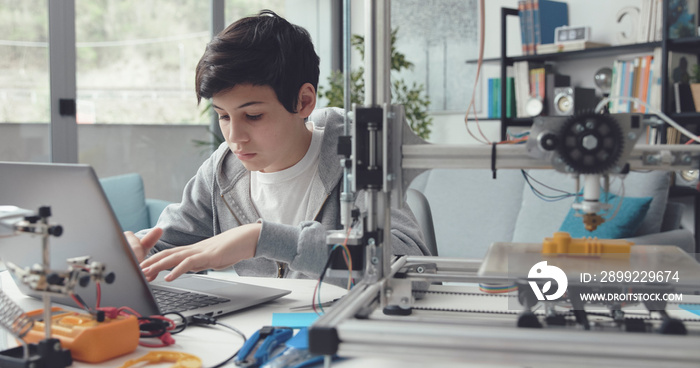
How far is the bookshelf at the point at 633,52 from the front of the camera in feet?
9.55

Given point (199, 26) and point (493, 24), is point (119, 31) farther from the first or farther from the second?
point (493, 24)

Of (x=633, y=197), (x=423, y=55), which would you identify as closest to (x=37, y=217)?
(x=633, y=197)

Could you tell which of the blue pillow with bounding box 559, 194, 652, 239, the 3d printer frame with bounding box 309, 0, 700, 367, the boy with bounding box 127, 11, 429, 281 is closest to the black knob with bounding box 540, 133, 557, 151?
the 3d printer frame with bounding box 309, 0, 700, 367

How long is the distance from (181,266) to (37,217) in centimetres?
30

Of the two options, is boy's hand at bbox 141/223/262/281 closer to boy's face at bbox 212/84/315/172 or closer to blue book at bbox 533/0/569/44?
boy's face at bbox 212/84/315/172

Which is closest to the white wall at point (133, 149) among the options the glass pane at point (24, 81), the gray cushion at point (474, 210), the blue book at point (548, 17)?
the glass pane at point (24, 81)

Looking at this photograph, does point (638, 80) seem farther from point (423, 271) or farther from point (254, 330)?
point (254, 330)

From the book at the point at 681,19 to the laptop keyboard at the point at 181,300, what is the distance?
261 centimetres

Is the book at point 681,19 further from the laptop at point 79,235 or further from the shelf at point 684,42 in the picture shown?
the laptop at point 79,235

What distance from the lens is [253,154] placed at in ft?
4.50

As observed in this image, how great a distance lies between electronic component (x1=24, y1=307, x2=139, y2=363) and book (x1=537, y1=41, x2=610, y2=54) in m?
2.93

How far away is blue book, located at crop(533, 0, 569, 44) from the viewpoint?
3.42m

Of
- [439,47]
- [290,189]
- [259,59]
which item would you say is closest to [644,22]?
[439,47]

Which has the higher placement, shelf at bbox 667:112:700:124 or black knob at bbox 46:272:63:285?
shelf at bbox 667:112:700:124
